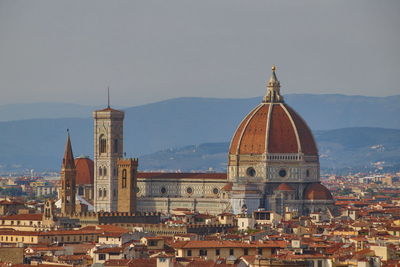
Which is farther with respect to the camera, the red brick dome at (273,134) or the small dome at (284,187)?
the red brick dome at (273,134)

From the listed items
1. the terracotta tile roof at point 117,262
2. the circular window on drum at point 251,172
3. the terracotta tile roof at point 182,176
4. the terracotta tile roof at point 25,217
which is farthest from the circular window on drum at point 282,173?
the terracotta tile roof at point 117,262

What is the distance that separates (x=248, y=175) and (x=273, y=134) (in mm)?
4192

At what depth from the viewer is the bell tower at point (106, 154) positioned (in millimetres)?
154250

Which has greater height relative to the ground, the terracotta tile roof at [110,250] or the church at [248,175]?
the church at [248,175]

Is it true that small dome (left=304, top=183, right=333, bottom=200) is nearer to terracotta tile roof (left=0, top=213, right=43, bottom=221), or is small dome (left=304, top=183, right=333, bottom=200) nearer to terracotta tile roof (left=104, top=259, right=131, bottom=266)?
terracotta tile roof (left=0, top=213, right=43, bottom=221)

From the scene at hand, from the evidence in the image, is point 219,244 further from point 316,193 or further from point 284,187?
point 284,187

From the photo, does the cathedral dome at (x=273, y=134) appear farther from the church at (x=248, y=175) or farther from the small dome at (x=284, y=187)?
the small dome at (x=284, y=187)

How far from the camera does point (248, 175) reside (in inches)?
6019

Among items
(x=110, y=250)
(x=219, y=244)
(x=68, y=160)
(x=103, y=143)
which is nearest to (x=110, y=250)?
(x=110, y=250)

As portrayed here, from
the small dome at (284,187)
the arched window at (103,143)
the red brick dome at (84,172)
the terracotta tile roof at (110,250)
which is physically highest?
the arched window at (103,143)

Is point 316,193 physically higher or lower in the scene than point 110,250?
higher

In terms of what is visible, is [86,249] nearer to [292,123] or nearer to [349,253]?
[349,253]

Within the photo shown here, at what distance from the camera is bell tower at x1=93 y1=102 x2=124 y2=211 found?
506 feet

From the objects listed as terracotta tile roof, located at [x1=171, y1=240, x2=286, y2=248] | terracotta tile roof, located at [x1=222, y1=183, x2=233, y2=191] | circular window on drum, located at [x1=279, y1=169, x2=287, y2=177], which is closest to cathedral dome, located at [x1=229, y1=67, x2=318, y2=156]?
circular window on drum, located at [x1=279, y1=169, x2=287, y2=177]
